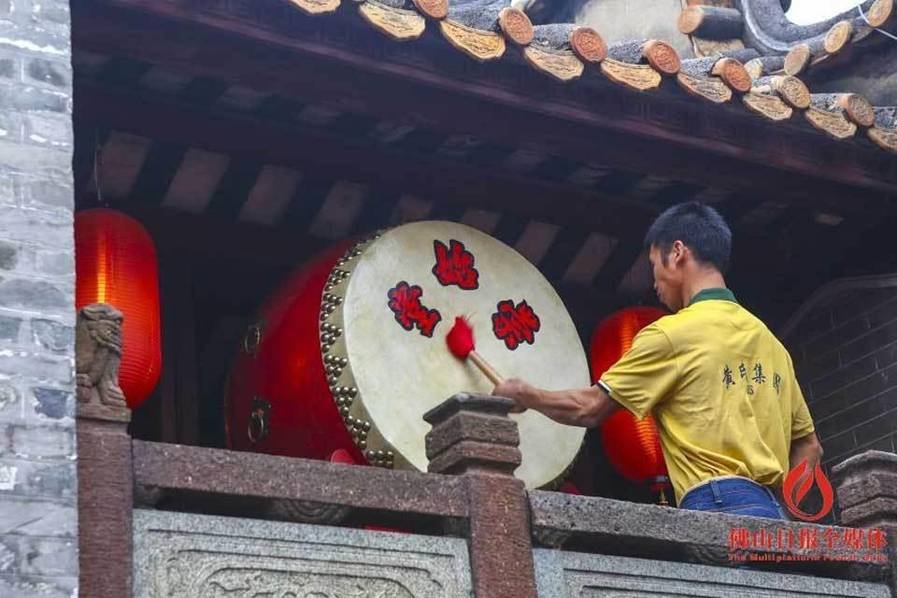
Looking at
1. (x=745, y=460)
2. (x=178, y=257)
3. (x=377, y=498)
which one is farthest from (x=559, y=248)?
(x=377, y=498)

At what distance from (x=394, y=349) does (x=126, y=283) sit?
1.02 meters

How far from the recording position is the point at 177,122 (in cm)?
741

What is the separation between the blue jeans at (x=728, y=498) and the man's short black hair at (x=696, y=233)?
81 centimetres

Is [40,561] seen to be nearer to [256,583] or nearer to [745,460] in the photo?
[256,583]

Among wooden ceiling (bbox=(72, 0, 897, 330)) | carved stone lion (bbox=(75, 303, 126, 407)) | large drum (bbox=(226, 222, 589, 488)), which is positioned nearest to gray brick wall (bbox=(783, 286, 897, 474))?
wooden ceiling (bbox=(72, 0, 897, 330))

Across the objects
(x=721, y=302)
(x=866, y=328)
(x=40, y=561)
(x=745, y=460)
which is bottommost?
(x=40, y=561)

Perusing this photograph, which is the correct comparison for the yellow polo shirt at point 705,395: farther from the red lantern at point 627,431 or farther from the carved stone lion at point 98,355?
the carved stone lion at point 98,355

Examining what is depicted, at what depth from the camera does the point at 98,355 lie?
5.63 m

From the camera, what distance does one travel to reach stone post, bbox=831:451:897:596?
6.96 m

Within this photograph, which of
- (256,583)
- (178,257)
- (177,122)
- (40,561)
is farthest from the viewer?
(178,257)

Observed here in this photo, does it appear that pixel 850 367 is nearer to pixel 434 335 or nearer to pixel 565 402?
pixel 434 335

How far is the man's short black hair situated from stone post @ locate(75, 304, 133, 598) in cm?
218

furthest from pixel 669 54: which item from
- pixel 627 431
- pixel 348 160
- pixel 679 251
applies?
pixel 627 431

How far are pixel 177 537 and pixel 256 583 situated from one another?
0.26 metres
